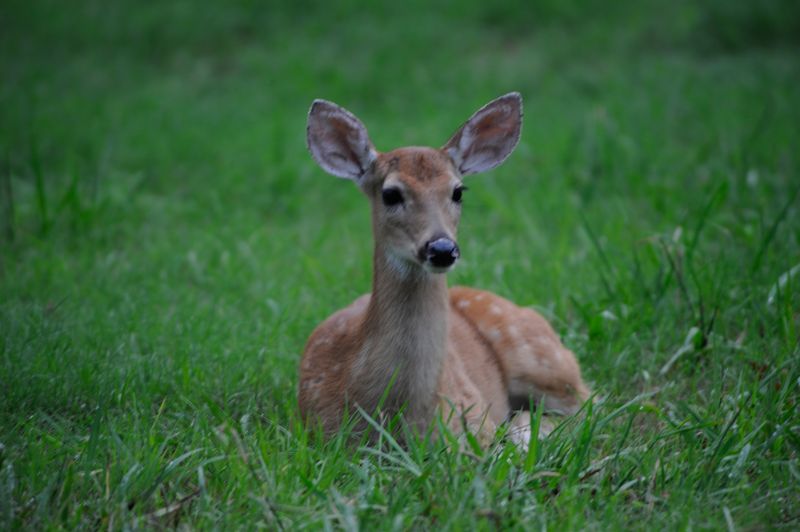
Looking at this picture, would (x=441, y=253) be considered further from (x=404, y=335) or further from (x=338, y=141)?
(x=338, y=141)

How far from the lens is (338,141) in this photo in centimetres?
400

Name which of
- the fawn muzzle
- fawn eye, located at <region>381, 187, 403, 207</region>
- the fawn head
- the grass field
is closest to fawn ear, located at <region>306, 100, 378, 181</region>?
the fawn head

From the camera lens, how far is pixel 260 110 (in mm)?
8828

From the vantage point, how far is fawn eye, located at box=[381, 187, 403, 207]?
3.72 m

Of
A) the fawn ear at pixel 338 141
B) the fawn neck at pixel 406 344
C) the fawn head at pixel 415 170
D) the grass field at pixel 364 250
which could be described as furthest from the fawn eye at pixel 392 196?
the grass field at pixel 364 250

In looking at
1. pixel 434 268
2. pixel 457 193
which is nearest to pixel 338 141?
pixel 457 193

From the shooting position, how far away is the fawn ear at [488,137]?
4.01 m

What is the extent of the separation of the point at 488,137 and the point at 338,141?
0.62 metres

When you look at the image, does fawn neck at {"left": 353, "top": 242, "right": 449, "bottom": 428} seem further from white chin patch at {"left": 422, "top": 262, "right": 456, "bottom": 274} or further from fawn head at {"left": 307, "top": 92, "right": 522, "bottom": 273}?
white chin patch at {"left": 422, "top": 262, "right": 456, "bottom": 274}

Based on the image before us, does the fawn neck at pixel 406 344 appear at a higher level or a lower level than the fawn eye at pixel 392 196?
lower

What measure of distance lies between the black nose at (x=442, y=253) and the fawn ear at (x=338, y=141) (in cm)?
69

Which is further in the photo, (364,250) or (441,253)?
(364,250)

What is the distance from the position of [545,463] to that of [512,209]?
3.42 metres

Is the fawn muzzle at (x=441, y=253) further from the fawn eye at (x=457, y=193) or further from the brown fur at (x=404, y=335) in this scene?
the fawn eye at (x=457, y=193)
